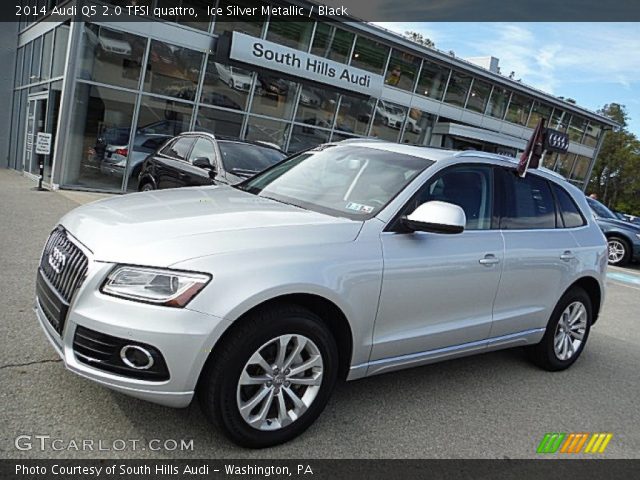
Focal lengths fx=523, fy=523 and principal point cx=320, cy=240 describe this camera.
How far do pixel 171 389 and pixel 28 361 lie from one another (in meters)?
1.47

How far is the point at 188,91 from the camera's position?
1364 centimetres

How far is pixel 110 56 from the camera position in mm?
12242

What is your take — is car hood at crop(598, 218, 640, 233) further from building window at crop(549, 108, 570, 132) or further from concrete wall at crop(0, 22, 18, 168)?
concrete wall at crop(0, 22, 18, 168)

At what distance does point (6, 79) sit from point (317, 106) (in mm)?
10905

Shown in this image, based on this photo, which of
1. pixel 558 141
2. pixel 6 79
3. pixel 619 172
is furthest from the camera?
pixel 619 172

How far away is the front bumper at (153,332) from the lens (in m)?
2.44

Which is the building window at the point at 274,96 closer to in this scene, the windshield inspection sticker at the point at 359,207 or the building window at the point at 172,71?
the building window at the point at 172,71

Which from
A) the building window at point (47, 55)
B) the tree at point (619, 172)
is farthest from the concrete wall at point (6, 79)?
the tree at point (619, 172)

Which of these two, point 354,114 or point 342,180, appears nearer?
point 342,180

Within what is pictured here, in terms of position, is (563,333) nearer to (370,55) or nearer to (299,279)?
(299,279)

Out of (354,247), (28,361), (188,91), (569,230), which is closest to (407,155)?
(354,247)

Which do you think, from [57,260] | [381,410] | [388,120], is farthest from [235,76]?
[381,410]

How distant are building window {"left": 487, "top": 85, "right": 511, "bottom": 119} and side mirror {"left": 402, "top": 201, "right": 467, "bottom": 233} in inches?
824

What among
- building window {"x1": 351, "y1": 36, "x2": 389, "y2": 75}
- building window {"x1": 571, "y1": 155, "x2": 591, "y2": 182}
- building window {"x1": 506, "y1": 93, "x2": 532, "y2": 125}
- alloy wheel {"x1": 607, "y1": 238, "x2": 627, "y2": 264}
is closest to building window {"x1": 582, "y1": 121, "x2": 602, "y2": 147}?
building window {"x1": 571, "y1": 155, "x2": 591, "y2": 182}
